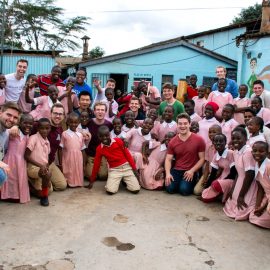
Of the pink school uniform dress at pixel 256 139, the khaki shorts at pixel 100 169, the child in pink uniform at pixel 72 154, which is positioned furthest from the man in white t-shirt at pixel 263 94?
the child in pink uniform at pixel 72 154

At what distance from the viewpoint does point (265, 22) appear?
14.0 m

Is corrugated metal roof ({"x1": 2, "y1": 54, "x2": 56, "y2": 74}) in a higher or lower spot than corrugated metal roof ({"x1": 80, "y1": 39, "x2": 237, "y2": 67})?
lower

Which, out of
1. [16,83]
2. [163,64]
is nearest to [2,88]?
[16,83]

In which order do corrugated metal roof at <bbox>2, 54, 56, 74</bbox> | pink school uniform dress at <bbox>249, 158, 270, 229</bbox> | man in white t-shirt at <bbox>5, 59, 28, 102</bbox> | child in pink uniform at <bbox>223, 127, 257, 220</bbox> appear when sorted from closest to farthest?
pink school uniform dress at <bbox>249, 158, 270, 229</bbox>
child in pink uniform at <bbox>223, 127, 257, 220</bbox>
man in white t-shirt at <bbox>5, 59, 28, 102</bbox>
corrugated metal roof at <bbox>2, 54, 56, 74</bbox>

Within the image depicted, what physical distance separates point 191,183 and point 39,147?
7.15 ft

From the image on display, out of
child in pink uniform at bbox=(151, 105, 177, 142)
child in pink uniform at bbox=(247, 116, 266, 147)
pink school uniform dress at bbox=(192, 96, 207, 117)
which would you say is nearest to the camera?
child in pink uniform at bbox=(247, 116, 266, 147)

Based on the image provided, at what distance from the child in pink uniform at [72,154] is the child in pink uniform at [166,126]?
128 centimetres

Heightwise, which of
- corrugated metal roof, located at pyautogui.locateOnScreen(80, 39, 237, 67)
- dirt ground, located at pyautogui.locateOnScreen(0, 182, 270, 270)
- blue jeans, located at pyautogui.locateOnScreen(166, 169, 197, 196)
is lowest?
dirt ground, located at pyautogui.locateOnScreen(0, 182, 270, 270)

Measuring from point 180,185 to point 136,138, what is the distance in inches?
42.5

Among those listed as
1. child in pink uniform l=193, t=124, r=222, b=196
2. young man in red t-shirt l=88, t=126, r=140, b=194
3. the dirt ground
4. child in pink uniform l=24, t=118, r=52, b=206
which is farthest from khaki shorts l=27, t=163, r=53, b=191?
child in pink uniform l=193, t=124, r=222, b=196

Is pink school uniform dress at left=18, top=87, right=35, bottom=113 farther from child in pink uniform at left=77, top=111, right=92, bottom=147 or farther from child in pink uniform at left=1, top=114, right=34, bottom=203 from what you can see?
child in pink uniform at left=1, top=114, right=34, bottom=203

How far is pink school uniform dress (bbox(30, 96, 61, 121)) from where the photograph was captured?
5.70 metres

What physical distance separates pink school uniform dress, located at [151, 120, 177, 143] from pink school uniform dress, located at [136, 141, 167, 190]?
8.9 inches

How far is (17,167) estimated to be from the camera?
14.9 feet
